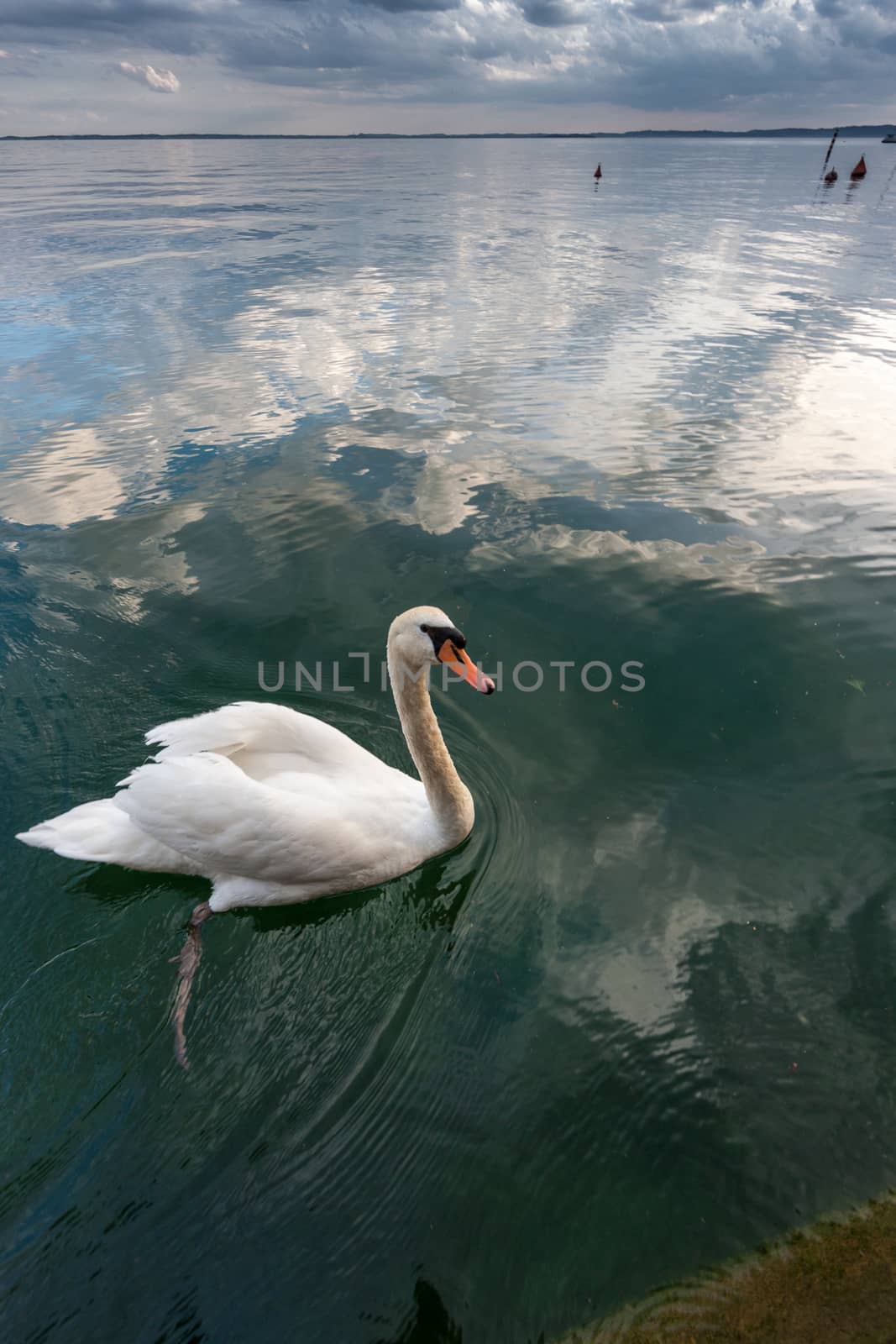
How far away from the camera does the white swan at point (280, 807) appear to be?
4758 millimetres

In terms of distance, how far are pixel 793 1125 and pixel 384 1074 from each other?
212cm

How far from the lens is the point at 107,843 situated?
16.5 ft

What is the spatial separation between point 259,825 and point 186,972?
966 mm

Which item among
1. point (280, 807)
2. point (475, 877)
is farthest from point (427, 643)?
point (475, 877)

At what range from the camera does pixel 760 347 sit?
17.2 meters

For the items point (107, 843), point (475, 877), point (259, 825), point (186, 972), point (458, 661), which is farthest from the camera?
point (475, 877)

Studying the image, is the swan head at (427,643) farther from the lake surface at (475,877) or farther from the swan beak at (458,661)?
the lake surface at (475,877)

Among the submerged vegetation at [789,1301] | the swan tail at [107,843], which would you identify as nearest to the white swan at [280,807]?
the swan tail at [107,843]

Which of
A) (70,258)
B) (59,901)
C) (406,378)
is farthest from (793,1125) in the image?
(70,258)

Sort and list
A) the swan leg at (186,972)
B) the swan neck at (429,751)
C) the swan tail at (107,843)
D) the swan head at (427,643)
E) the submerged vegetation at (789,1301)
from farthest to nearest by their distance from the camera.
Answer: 1. the swan neck at (429,751)
2. the swan tail at (107,843)
3. the swan head at (427,643)
4. the swan leg at (186,972)
5. the submerged vegetation at (789,1301)

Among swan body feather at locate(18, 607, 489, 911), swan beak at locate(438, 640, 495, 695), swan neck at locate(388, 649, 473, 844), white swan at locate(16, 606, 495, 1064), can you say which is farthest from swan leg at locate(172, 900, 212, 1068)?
swan beak at locate(438, 640, 495, 695)

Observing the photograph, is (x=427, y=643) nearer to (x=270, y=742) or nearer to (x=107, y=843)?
(x=270, y=742)

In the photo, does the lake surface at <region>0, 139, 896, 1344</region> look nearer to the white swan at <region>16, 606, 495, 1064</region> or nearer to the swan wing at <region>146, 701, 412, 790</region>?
the white swan at <region>16, 606, 495, 1064</region>

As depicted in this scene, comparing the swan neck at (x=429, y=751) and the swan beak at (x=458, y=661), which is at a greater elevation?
the swan beak at (x=458, y=661)
